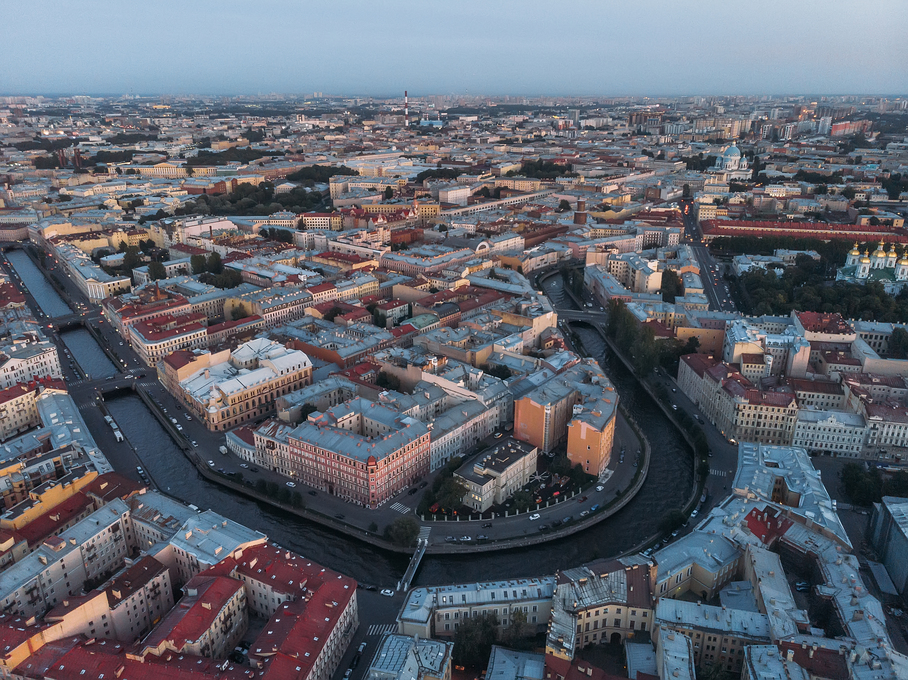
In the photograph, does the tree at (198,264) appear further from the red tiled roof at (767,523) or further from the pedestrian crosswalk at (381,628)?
the red tiled roof at (767,523)

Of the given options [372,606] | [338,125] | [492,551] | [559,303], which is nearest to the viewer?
[372,606]

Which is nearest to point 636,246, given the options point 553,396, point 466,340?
point 466,340

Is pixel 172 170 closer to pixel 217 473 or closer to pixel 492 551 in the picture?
pixel 217 473

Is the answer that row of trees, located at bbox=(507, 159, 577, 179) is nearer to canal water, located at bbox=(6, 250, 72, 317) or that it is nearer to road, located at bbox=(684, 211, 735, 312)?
road, located at bbox=(684, 211, 735, 312)

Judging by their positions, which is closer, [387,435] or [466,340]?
[387,435]

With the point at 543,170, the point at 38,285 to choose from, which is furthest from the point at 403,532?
the point at 543,170

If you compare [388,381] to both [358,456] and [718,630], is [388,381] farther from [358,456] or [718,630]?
[718,630]
